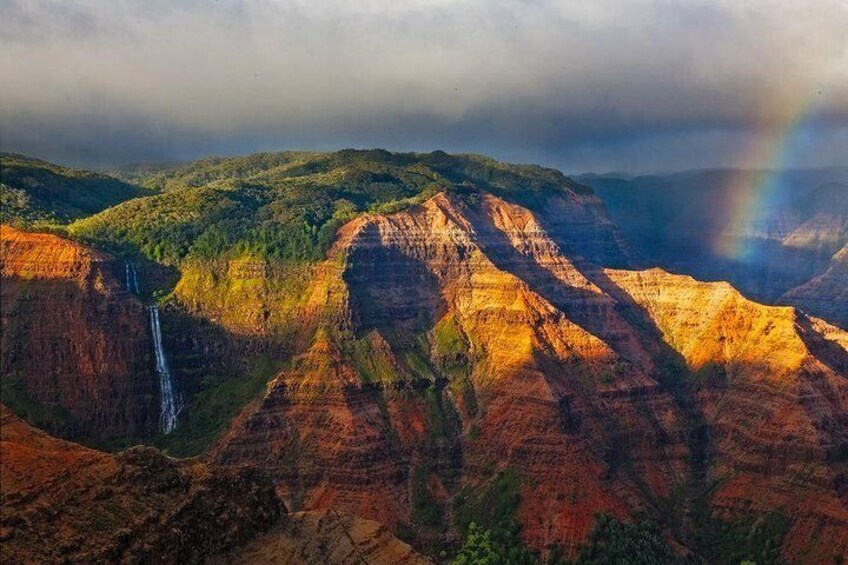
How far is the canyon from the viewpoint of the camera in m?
134

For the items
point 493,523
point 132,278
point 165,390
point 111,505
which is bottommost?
→ point 493,523

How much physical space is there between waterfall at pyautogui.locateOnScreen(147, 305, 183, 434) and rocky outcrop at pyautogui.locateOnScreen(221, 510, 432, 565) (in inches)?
2583

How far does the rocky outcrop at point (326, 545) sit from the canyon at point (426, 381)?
4199 centimetres

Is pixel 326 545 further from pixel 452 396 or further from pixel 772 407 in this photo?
pixel 772 407

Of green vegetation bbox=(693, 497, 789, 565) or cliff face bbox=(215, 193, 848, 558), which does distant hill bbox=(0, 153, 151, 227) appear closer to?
cliff face bbox=(215, 193, 848, 558)

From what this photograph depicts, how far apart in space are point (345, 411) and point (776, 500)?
60969mm

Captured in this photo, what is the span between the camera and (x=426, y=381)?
156 m

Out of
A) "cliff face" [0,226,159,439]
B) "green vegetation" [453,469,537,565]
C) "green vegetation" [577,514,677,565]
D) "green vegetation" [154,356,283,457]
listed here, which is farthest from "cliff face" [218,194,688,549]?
"cliff face" [0,226,159,439]

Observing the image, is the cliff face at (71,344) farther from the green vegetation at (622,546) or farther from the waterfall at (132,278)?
the green vegetation at (622,546)

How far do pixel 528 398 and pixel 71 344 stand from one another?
64.9 meters

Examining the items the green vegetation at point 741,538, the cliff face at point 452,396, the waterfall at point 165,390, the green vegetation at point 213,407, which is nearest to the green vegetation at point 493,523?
the cliff face at point 452,396

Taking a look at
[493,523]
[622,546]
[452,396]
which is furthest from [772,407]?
[493,523]

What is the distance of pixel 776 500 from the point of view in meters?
138

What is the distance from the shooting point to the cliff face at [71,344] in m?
131
